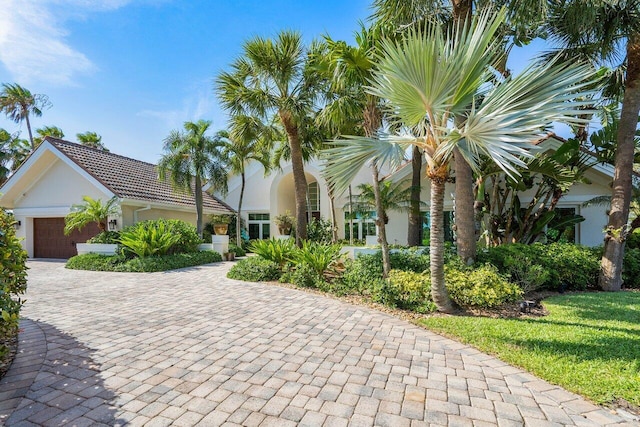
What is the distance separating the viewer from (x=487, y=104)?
501cm

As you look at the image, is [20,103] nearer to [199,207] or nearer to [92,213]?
[92,213]

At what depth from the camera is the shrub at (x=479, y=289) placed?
6.67 m

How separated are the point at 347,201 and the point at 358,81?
11507 mm

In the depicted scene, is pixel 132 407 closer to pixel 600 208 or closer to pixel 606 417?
pixel 606 417

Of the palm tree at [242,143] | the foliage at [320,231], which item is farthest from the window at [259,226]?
the palm tree at [242,143]

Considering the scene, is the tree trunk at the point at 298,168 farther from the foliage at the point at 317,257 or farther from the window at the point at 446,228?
the window at the point at 446,228

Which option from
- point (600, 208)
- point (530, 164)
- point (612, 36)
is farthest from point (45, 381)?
point (600, 208)

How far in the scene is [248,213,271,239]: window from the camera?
23506mm

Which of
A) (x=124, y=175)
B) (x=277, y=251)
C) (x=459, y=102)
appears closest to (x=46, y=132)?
(x=124, y=175)

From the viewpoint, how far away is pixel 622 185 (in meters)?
9.10

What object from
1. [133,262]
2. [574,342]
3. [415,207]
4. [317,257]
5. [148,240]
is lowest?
[574,342]

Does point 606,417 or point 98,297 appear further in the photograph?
point 98,297

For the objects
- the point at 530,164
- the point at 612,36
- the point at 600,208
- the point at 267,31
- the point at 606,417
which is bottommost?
the point at 606,417

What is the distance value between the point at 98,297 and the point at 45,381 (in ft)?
16.8
